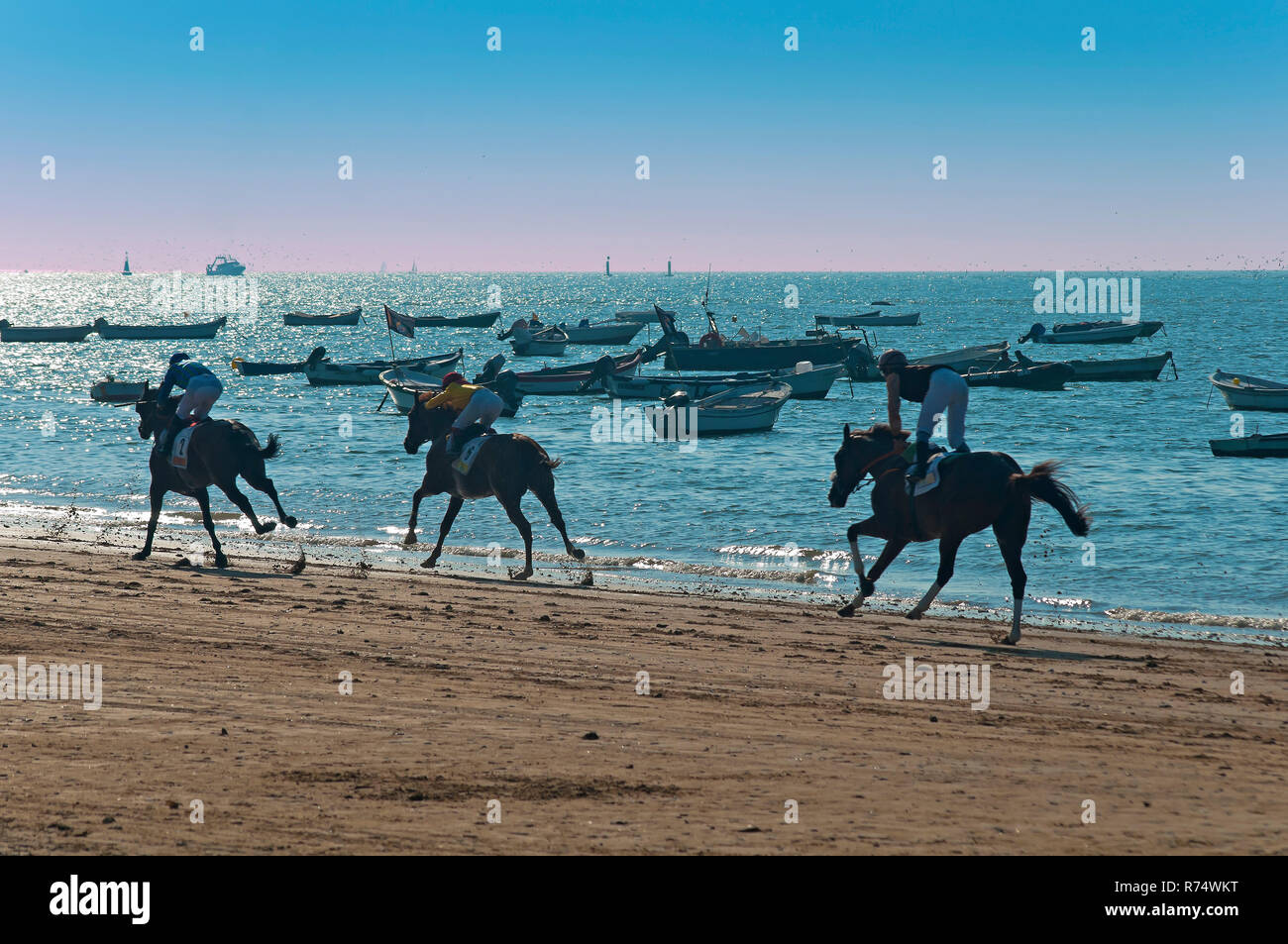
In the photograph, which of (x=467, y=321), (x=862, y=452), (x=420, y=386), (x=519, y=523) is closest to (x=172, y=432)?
(x=519, y=523)

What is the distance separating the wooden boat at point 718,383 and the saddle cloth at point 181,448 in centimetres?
2669

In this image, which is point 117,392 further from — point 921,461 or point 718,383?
point 921,461

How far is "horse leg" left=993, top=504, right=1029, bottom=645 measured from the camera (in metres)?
11.8

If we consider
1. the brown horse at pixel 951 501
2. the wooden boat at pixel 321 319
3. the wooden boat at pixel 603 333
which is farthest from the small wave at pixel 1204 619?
the wooden boat at pixel 321 319

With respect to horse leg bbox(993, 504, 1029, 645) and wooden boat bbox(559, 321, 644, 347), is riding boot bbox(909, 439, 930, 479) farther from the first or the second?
wooden boat bbox(559, 321, 644, 347)

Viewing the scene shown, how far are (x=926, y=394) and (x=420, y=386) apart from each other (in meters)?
33.8

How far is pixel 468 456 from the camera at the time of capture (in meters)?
15.9

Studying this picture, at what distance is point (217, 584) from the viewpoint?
13727 millimetres

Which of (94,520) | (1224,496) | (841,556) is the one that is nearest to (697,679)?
(841,556)

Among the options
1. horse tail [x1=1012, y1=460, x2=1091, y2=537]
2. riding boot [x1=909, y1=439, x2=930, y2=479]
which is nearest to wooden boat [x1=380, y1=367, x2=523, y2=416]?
riding boot [x1=909, y1=439, x2=930, y2=479]

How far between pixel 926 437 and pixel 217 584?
27.9ft

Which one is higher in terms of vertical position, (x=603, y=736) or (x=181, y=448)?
(x=181, y=448)

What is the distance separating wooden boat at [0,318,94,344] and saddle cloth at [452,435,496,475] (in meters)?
108
